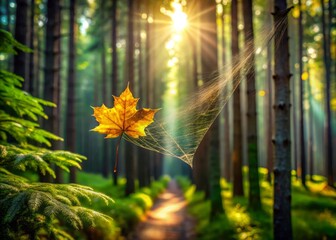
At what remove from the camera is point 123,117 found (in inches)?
107

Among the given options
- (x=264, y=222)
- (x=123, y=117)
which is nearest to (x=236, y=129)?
(x=264, y=222)

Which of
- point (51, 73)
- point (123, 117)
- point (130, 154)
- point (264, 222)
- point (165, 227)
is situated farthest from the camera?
point (130, 154)

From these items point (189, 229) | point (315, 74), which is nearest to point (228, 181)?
point (189, 229)

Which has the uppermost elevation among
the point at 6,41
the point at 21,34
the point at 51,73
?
the point at 21,34

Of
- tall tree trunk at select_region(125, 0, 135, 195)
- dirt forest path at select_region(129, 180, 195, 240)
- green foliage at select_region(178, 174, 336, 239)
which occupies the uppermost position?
tall tree trunk at select_region(125, 0, 135, 195)

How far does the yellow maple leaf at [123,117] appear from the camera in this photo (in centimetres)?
261

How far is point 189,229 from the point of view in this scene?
32.1 ft

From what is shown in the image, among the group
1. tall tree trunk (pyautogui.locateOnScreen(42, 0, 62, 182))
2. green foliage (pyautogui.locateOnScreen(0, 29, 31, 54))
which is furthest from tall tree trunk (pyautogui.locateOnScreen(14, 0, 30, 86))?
green foliage (pyautogui.locateOnScreen(0, 29, 31, 54))

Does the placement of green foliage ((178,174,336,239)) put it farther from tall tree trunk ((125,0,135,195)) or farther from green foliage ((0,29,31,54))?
green foliage ((0,29,31,54))

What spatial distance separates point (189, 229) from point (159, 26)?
14.6m

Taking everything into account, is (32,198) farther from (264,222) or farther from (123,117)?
(264,222)

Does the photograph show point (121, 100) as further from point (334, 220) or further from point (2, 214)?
point (334, 220)

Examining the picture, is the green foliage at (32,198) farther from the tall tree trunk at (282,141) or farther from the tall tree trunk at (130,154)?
the tall tree trunk at (130,154)

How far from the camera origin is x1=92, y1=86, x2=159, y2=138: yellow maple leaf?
2.61m
